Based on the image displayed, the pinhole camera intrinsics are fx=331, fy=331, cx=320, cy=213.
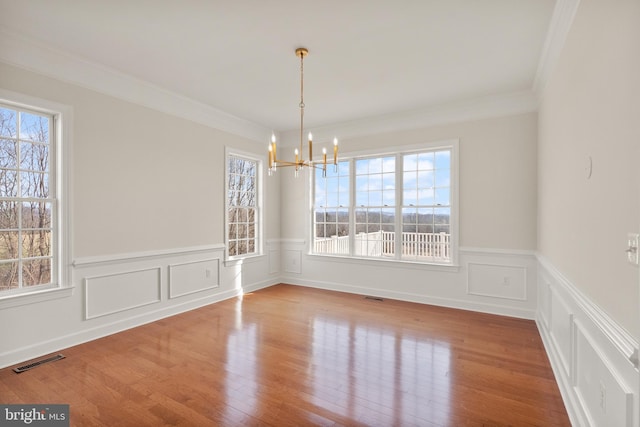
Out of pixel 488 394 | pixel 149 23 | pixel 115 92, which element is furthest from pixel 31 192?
pixel 488 394

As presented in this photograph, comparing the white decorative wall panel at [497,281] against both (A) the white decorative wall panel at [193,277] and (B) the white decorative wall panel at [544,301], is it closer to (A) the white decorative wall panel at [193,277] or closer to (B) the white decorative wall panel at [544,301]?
(B) the white decorative wall panel at [544,301]

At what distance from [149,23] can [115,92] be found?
4.49 ft

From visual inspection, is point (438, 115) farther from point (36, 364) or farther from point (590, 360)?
point (36, 364)

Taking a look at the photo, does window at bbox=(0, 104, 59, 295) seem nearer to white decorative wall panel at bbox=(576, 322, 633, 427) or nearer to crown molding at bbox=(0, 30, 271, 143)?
crown molding at bbox=(0, 30, 271, 143)

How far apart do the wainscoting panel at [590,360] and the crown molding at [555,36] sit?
1890 millimetres

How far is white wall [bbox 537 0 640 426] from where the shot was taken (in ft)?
4.46

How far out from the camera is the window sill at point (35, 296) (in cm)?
294

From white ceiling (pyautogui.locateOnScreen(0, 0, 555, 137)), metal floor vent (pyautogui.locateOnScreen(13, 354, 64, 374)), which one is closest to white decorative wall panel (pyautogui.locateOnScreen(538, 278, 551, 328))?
white ceiling (pyautogui.locateOnScreen(0, 0, 555, 137))

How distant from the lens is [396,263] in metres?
5.19

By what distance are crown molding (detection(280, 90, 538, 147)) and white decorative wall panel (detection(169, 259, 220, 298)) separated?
279cm

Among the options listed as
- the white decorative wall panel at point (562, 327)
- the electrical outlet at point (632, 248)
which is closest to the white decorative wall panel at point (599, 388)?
the white decorative wall panel at point (562, 327)

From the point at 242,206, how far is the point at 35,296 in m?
3.03

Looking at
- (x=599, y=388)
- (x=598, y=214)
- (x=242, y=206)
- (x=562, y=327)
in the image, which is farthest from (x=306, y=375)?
(x=242, y=206)

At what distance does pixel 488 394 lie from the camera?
97.5 inches
